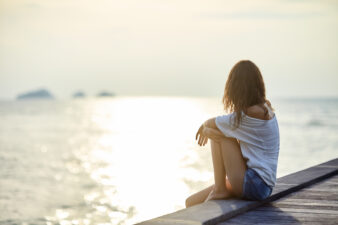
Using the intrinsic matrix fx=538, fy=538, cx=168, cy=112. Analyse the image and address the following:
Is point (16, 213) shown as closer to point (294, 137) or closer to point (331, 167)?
point (331, 167)

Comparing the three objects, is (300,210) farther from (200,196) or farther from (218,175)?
(200,196)

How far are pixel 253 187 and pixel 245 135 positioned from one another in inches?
17.2

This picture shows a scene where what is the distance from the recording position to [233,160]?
4.29 metres

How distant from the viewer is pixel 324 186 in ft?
17.7

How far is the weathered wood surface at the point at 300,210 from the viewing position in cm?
392

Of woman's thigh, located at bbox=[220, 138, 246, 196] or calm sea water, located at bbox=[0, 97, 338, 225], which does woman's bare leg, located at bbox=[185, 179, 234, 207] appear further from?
calm sea water, located at bbox=[0, 97, 338, 225]

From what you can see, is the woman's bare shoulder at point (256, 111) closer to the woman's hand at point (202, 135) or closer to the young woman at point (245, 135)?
the young woman at point (245, 135)

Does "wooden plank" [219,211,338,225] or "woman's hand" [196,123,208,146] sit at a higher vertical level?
"woman's hand" [196,123,208,146]

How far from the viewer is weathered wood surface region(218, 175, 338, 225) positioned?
3.92m

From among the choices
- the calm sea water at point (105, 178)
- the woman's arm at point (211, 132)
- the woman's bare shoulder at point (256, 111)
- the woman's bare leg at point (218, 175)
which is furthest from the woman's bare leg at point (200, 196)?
the calm sea water at point (105, 178)

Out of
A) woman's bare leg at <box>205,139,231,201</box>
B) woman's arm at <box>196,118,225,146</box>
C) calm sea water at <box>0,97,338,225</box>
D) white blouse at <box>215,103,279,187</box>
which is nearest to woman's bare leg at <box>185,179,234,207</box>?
woman's bare leg at <box>205,139,231,201</box>

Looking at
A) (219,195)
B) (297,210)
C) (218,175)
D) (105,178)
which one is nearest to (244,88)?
(218,175)

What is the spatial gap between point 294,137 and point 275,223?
31.9 metres

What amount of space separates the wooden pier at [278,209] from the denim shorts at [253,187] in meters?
0.06
